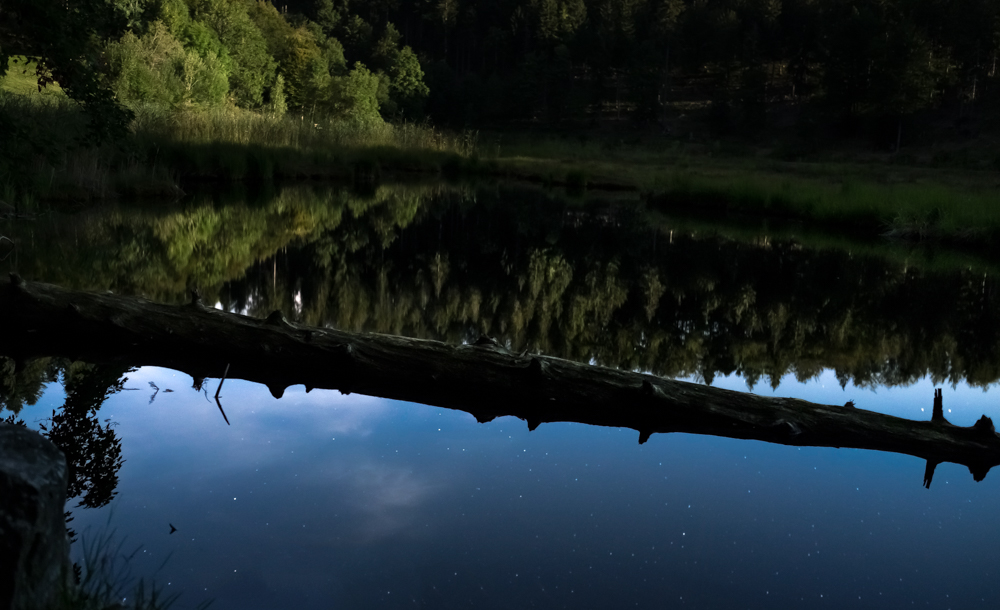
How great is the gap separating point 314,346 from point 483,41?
68378 mm

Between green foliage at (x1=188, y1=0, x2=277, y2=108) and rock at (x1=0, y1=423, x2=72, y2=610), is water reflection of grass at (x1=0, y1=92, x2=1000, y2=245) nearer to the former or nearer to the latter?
rock at (x1=0, y1=423, x2=72, y2=610)

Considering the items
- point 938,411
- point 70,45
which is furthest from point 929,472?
point 70,45

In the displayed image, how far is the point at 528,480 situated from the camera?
3.12 meters

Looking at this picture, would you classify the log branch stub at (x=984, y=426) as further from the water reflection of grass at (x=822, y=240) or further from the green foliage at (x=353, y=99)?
the green foliage at (x=353, y=99)

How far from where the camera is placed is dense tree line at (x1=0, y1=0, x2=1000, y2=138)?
30.5 meters

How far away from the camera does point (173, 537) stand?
247 cm

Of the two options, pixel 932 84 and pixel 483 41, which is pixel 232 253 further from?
pixel 483 41

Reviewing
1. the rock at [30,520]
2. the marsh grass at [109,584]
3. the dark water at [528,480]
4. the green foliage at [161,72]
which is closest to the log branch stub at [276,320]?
the dark water at [528,480]

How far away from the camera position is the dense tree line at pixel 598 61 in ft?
100

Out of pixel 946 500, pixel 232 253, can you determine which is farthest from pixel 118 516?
pixel 232 253

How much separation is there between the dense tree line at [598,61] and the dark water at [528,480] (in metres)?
18.7

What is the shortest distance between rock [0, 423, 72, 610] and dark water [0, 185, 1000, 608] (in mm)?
767

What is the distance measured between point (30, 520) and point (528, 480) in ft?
6.44

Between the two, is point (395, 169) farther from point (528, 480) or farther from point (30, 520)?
point (30, 520)
